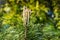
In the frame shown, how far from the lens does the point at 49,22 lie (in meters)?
4.64

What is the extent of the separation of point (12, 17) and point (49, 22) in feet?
2.25

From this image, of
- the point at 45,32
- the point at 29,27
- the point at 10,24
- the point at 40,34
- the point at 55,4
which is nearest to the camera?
the point at 29,27

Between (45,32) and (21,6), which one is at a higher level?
(21,6)

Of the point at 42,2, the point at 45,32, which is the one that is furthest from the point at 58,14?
the point at 45,32

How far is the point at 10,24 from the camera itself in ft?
14.5

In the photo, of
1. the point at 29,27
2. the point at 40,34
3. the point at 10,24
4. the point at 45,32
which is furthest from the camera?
the point at 10,24

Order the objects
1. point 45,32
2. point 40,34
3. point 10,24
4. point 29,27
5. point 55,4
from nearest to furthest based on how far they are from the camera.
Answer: point 29,27 < point 40,34 < point 45,32 < point 10,24 < point 55,4

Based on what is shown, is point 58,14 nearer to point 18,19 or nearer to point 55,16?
point 55,16

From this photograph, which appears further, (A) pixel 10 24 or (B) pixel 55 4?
(B) pixel 55 4

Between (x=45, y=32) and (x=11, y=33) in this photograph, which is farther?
(x=45, y=32)

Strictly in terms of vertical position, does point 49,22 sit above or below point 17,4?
below

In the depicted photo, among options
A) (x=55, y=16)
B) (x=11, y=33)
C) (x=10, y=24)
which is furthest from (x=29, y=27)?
(x=55, y=16)

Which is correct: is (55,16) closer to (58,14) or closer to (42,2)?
(58,14)

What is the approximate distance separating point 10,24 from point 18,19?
173 mm
